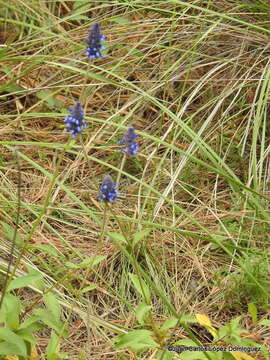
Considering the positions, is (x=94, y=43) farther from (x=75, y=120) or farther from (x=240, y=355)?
(x=240, y=355)

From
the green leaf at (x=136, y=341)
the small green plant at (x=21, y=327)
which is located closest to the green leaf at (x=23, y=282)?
the small green plant at (x=21, y=327)

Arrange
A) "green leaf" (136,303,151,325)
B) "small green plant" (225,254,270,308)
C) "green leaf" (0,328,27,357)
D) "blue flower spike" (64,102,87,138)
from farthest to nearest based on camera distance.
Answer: "small green plant" (225,254,270,308)
"green leaf" (136,303,151,325)
"green leaf" (0,328,27,357)
"blue flower spike" (64,102,87,138)

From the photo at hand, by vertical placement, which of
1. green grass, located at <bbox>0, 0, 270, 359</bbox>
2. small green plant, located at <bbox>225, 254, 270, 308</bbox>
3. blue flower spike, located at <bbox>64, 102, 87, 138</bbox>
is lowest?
small green plant, located at <bbox>225, 254, 270, 308</bbox>

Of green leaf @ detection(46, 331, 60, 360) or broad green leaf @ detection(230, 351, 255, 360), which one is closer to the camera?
green leaf @ detection(46, 331, 60, 360)

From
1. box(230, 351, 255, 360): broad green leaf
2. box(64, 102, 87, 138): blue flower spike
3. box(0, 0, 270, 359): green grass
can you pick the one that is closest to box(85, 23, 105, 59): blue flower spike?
box(64, 102, 87, 138): blue flower spike

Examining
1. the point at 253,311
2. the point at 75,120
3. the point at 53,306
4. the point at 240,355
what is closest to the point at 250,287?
the point at 253,311

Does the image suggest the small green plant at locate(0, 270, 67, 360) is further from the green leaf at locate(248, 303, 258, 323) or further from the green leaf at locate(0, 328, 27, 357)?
the green leaf at locate(248, 303, 258, 323)
